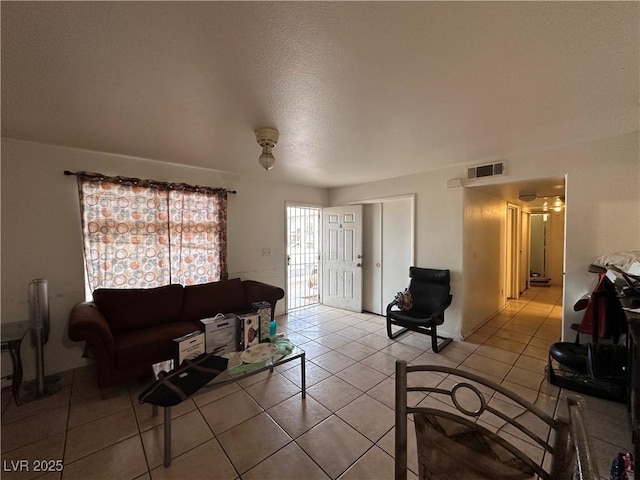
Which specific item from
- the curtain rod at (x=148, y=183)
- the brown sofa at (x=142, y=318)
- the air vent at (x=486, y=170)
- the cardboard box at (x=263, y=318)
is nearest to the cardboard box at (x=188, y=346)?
the cardboard box at (x=263, y=318)

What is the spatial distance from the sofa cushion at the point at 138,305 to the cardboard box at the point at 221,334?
110 cm

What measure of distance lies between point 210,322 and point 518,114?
3029mm

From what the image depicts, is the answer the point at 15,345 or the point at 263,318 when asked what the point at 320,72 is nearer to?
the point at 263,318

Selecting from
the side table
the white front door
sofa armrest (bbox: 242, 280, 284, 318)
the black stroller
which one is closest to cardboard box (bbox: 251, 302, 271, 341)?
sofa armrest (bbox: 242, 280, 284, 318)

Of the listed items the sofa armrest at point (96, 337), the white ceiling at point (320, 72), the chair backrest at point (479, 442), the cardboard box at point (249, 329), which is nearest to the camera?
the chair backrest at point (479, 442)

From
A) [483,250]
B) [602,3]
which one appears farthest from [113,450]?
[483,250]

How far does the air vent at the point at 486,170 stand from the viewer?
3.06 metres

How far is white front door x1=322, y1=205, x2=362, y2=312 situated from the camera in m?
4.58

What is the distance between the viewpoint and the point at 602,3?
1.04m

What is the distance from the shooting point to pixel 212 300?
325 centimetres

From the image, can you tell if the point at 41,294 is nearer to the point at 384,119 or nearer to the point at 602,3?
the point at 384,119

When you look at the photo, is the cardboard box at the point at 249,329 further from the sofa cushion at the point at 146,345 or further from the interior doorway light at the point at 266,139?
the interior doorway light at the point at 266,139

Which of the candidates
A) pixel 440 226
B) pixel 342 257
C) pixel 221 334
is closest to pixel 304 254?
pixel 342 257

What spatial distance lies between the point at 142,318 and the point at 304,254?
3.25 meters
